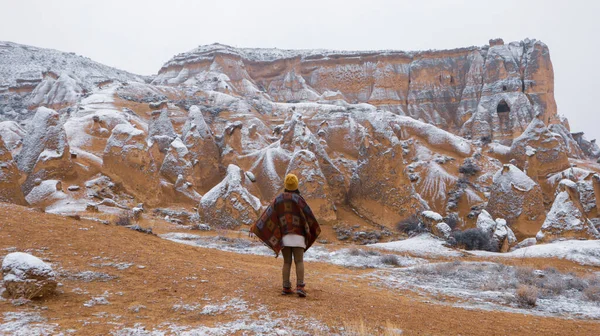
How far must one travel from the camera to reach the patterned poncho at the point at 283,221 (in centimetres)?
568

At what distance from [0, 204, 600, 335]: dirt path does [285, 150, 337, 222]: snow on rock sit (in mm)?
10997

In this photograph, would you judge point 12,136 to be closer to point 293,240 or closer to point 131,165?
point 131,165

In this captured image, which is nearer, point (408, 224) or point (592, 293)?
point (592, 293)

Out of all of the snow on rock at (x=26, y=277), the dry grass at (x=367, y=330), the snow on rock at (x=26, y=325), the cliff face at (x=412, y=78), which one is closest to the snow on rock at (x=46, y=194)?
the snow on rock at (x=26, y=277)

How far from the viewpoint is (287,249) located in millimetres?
5668

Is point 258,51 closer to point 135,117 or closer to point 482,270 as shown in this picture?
point 135,117

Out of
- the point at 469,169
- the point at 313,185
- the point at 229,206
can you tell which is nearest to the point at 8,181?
the point at 229,206

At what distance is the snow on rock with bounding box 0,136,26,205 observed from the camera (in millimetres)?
14289

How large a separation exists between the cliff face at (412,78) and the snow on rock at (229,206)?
138ft

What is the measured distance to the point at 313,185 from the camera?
64.1ft

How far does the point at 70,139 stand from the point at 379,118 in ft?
57.8

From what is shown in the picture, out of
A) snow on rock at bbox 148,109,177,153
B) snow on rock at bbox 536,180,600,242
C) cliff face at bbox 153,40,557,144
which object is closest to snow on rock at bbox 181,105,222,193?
snow on rock at bbox 148,109,177,153

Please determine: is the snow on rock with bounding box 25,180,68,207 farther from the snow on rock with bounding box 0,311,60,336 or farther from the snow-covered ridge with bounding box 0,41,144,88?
the snow-covered ridge with bounding box 0,41,144,88

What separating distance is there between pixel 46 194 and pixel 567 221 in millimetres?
20047
